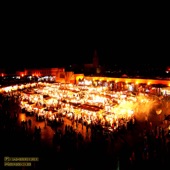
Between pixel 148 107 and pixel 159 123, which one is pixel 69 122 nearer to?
pixel 159 123

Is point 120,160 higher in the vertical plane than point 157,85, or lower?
lower

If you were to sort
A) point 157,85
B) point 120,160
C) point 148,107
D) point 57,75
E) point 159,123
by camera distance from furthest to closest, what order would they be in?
point 57,75
point 157,85
point 148,107
point 159,123
point 120,160

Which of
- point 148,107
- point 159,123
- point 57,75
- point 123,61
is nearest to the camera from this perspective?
point 159,123

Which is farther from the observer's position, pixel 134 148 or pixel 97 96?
pixel 97 96

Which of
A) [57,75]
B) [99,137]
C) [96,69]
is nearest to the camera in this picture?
[99,137]

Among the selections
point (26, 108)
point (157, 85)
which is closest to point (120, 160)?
point (26, 108)

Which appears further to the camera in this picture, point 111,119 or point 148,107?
point 148,107

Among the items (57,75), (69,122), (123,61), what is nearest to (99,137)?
(69,122)

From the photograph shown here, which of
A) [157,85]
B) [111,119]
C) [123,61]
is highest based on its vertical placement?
[123,61]

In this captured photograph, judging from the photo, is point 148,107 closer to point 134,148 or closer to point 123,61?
point 134,148
